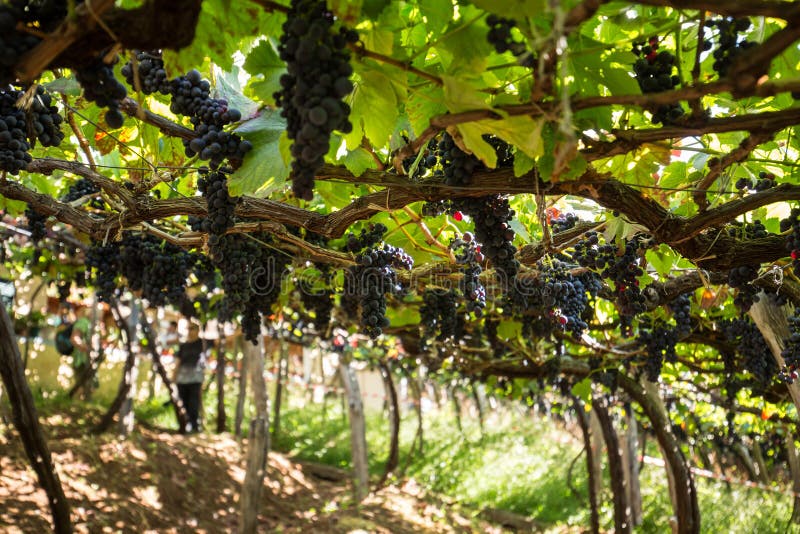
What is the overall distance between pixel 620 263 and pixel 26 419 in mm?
3464

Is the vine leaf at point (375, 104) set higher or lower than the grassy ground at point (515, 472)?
higher

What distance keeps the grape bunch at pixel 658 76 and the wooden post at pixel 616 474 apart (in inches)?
225

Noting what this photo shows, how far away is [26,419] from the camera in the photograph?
376 centimetres

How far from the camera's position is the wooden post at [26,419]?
3596 millimetres

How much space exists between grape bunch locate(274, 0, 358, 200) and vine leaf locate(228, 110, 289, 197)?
0.56m

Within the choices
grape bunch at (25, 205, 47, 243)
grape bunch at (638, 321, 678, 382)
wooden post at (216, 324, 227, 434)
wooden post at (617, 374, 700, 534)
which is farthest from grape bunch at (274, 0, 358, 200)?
wooden post at (216, 324, 227, 434)

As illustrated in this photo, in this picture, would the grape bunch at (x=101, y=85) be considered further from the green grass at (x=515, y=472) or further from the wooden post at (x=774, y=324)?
the green grass at (x=515, y=472)

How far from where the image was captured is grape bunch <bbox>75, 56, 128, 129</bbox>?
3.56ft

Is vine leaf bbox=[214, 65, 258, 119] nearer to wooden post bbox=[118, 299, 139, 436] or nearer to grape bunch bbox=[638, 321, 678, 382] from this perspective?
grape bunch bbox=[638, 321, 678, 382]

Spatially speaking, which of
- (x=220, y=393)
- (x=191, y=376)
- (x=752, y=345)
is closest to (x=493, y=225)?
(x=752, y=345)

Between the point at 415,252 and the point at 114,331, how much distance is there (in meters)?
10.6

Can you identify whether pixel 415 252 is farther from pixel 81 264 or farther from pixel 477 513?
pixel 477 513

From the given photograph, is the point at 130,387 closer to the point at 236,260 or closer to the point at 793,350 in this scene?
the point at 236,260

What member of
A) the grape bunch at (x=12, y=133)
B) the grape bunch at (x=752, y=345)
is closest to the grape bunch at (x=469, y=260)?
the grape bunch at (x=12, y=133)
